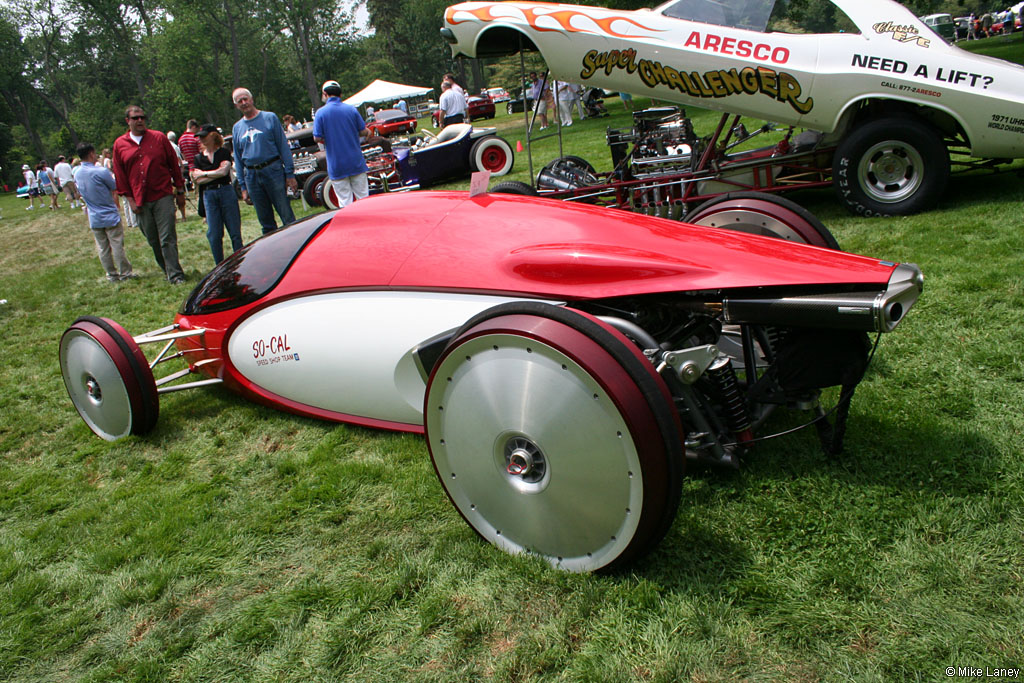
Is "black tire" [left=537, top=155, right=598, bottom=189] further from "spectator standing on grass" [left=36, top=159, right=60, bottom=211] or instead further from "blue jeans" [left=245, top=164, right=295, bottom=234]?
"spectator standing on grass" [left=36, top=159, right=60, bottom=211]

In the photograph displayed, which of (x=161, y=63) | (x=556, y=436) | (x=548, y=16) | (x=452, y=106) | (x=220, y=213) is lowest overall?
(x=556, y=436)

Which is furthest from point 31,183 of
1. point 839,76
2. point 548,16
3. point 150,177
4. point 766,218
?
point 766,218

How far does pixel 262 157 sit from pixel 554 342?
6279mm

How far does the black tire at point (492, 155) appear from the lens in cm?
1332

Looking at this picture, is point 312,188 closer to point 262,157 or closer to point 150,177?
point 150,177

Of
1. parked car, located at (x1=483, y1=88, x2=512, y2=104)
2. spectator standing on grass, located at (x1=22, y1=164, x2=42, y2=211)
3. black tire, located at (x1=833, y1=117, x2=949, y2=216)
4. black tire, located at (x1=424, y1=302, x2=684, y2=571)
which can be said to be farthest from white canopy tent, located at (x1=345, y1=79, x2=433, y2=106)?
black tire, located at (x1=424, y1=302, x2=684, y2=571)

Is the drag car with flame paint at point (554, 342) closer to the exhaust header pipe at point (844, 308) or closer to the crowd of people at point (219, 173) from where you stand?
the exhaust header pipe at point (844, 308)

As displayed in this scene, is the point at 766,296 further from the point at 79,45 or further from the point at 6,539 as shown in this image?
the point at 79,45

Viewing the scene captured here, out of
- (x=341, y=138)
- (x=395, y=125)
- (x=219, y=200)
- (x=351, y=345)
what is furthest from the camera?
(x=395, y=125)

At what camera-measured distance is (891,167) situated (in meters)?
6.48

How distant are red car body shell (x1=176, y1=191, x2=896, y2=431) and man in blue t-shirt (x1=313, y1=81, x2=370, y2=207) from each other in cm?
435

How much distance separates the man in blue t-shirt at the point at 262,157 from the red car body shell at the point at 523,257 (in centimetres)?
378

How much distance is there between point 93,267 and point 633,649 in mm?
11081

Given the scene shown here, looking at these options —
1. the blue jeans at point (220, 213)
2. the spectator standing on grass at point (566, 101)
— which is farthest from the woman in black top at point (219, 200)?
the spectator standing on grass at point (566, 101)
